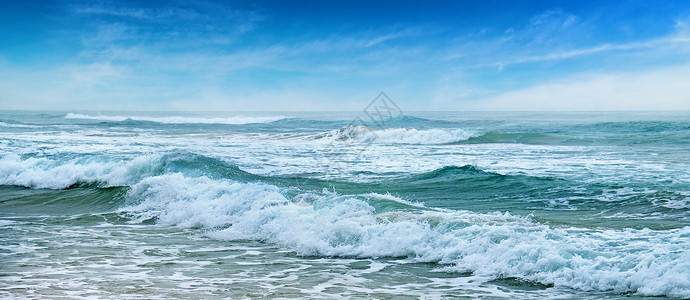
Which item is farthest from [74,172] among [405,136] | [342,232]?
[405,136]

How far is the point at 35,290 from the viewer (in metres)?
6.00

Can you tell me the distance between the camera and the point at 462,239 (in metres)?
7.80

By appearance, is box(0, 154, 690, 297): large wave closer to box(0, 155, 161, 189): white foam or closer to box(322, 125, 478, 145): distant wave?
box(0, 155, 161, 189): white foam

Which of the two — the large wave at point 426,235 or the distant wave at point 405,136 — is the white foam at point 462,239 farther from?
the distant wave at point 405,136

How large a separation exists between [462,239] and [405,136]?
27.5 metres

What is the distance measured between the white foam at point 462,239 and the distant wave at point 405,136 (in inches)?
899

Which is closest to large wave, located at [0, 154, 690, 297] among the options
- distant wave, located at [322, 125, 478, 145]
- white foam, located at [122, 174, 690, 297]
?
white foam, located at [122, 174, 690, 297]

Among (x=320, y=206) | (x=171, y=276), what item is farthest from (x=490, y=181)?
(x=171, y=276)

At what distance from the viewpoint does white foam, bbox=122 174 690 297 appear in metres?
6.32

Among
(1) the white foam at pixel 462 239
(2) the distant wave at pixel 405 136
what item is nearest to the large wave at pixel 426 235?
(1) the white foam at pixel 462 239

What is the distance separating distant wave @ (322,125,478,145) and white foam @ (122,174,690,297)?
22839mm

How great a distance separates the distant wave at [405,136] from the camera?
34181 mm

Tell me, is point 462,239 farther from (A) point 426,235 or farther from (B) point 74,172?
(B) point 74,172

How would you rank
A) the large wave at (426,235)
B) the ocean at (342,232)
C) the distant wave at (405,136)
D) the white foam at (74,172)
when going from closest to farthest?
the ocean at (342,232), the large wave at (426,235), the white foam at (74,172), the distant wave at (405,136)
